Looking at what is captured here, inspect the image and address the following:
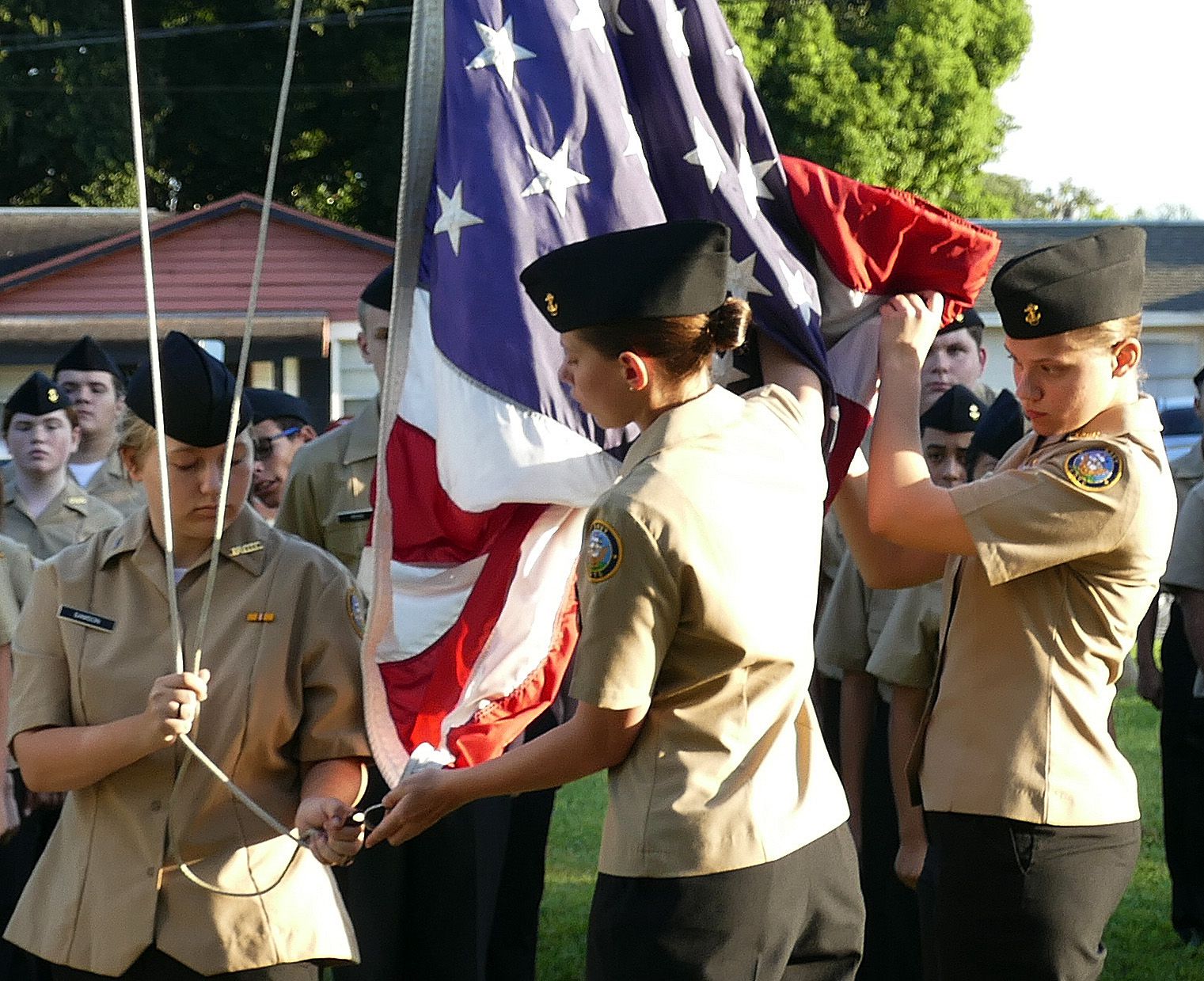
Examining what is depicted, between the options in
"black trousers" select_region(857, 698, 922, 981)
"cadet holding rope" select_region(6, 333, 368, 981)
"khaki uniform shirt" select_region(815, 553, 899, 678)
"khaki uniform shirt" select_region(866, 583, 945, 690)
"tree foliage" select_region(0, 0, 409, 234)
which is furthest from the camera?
"tree foliage" select_region(0, 0, 409, 234)

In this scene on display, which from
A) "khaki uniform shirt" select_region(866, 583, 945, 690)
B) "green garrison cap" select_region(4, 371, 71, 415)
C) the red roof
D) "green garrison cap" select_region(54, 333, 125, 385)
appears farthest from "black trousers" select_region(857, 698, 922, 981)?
the red roof

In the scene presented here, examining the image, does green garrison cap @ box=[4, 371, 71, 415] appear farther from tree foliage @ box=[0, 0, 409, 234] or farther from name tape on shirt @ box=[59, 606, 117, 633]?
tree foliage @ box=[0, 0, 409, 234]

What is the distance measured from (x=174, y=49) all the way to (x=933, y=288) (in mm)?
30631

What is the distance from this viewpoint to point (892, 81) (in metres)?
31.8

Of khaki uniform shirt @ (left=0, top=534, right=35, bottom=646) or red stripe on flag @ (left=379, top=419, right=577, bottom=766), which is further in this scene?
khaki uniform shirt @ (left=0, top=534, right=35, bottom=646)

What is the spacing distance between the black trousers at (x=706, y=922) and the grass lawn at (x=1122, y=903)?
3564mm

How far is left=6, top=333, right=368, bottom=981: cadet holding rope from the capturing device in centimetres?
326

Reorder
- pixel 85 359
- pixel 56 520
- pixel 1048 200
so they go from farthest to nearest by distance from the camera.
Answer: pixel 1048 200
pixel 85 359
pixel 56 520

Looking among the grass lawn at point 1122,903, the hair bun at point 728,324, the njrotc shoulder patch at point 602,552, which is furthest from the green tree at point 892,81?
the njrotc shoulder patch at point 602,552

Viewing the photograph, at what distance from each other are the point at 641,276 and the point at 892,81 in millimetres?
30277

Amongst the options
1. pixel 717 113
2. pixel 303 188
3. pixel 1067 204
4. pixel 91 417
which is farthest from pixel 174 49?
pixel 1067 204

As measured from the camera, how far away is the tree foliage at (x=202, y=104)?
1207 inches

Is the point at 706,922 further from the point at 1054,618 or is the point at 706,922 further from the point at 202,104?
the point at 202,104

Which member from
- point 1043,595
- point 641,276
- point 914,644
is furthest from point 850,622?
point 641,276
